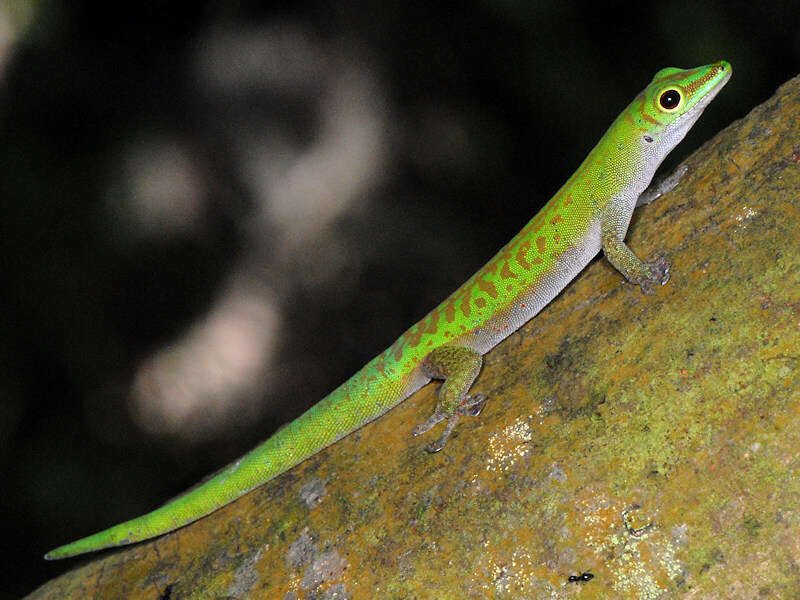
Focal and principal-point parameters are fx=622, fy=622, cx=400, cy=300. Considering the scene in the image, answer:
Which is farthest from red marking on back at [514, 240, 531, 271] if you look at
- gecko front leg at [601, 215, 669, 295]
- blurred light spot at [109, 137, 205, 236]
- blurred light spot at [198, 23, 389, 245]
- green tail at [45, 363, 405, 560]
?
blurred light spot at [109, 137, 205, 236]

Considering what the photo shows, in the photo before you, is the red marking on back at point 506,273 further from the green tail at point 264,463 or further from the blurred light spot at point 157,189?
the blurred light spot at point 157,189

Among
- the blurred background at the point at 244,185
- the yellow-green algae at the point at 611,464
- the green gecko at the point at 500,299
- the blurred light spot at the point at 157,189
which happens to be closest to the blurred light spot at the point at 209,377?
the blurred background at the point at 244,185

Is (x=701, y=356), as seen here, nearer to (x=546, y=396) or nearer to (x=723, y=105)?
(x=546, y=396)

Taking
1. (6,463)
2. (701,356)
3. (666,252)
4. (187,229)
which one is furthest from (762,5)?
(6,463)

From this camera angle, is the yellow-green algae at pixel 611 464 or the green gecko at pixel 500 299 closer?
the yellow-green algae at pixel 611 464

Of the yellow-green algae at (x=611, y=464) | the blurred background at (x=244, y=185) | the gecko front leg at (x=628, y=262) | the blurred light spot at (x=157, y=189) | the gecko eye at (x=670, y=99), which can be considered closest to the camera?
the yellow-green algae at (x=611, y=464)

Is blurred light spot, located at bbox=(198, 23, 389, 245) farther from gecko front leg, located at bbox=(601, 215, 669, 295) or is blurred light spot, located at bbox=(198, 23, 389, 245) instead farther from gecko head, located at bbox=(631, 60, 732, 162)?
gecko front leg, located at bbox=(601, 215, 669, 295)

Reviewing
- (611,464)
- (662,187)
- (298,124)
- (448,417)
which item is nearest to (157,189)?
(298,124)

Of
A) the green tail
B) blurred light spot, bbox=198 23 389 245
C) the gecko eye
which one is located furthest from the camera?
blurred light spot, bbox=198 23 389 245

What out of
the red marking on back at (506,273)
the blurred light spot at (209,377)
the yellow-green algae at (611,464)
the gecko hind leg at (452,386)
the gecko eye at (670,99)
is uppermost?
the blurred light spot at (209,377)
